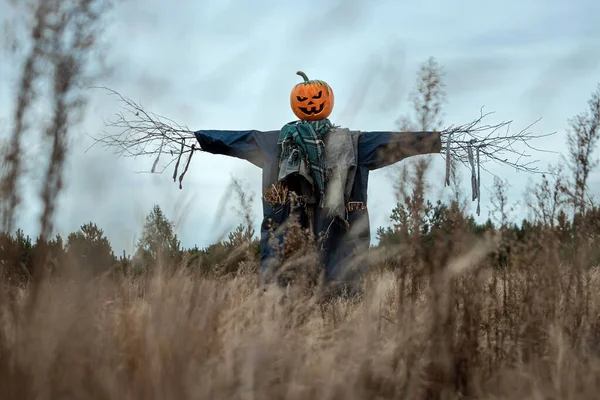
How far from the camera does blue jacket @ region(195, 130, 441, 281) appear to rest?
759 cm

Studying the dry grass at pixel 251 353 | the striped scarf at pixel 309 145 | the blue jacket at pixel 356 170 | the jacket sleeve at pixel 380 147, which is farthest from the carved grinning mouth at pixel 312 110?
the dry grass at pixel 251 353

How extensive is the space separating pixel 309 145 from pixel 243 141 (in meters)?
0.85

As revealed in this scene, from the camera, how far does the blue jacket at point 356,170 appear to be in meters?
7.59

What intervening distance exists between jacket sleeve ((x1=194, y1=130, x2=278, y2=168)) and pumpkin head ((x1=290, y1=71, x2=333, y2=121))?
0.37m

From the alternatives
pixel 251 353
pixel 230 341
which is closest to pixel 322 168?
pixel 230 341

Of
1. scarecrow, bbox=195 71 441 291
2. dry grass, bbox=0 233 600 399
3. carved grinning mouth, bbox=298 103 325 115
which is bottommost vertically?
dry grass, bbox=0 233 600 399

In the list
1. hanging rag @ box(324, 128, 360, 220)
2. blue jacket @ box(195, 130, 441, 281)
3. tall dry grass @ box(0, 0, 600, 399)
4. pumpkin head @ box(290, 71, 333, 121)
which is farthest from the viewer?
pumpkin head @ box(290, 71, 333, 121)

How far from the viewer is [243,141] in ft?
26.3

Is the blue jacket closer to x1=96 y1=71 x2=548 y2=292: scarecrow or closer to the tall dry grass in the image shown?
x1=96 y1=71 x2=548 y2=292: scarecrow

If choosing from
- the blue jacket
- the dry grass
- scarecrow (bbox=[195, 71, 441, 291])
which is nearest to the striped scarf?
scarecrow (bbox=[195, 71, 441, 291])

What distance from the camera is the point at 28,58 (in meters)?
2.78

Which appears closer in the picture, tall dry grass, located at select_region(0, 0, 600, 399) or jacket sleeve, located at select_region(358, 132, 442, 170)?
tall dry grass, located at select_region(0, 0, 600, 399)

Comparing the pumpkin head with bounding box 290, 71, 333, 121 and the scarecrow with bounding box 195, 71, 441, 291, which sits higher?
the pumpkin head with bounding box 290, 71, 333, 121

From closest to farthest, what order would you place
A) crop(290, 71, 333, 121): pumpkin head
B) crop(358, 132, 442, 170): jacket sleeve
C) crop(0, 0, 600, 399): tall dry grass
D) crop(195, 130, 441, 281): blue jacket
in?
crop(0, 0, 600, 399): tall dry grass < crop(195, 130, 441, 281): blue jacket < crop(358, 132, 442, 170): jacket sleeve < crop(290, 71, 333, 121): pumpkin head
